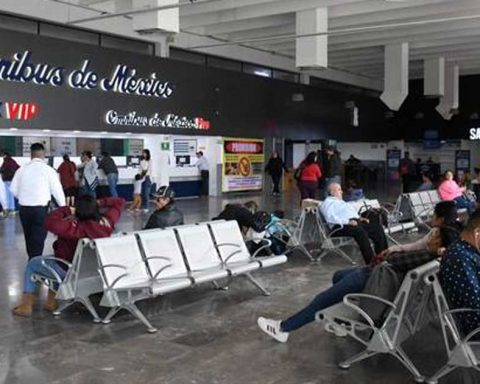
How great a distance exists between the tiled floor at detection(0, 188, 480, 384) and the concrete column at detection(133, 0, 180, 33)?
7.03 metres

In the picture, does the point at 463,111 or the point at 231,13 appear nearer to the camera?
the point at 231,13

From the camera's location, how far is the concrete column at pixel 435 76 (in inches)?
848

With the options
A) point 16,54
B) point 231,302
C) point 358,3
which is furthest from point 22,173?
point 358,3

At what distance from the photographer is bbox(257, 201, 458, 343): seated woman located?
442 centimetres

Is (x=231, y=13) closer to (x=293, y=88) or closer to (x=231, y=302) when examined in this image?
(x=293, y=88)

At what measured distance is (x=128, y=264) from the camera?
5.32 m

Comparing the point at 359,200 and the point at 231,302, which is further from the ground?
the point at 359,200

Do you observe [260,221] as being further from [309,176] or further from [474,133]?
[474,133]

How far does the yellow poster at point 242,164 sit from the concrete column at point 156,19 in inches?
321

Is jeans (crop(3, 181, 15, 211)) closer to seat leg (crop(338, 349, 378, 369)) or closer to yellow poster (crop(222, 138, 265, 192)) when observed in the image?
yellow poster (crop(222, 138, 265, 192))

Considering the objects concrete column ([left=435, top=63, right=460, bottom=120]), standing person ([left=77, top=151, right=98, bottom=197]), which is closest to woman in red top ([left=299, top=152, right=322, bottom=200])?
standing person ([left=77, top=151, right=98, bottom=197])

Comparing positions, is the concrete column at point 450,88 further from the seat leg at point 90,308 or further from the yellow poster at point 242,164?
the seat leg at point 90,308

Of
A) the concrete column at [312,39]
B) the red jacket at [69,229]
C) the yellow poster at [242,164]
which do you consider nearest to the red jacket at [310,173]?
the concrete column at [312,39]

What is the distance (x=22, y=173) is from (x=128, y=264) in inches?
88.1
